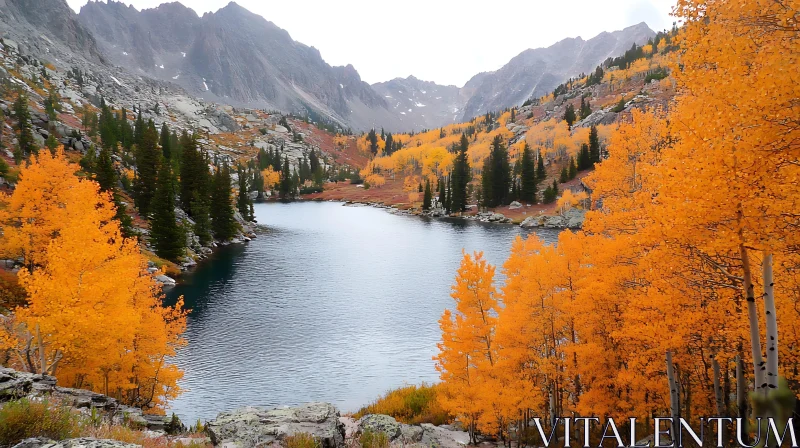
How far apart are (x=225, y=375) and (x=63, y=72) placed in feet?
752

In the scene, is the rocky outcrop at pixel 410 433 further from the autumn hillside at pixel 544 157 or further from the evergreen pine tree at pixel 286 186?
the evergreen pine tree at pixel 286 186

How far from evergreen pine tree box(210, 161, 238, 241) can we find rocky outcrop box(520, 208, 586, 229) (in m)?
66.4

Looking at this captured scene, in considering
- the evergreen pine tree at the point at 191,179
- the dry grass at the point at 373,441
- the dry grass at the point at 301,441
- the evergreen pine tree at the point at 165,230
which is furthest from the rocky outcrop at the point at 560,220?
the dry grass at the point at 301,441

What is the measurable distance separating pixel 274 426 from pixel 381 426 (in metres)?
4.93

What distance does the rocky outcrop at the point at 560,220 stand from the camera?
99438 millimetres

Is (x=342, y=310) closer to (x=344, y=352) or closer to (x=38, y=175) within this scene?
(x=344, y=352)

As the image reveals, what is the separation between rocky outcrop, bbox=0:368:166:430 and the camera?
1262 centimetres

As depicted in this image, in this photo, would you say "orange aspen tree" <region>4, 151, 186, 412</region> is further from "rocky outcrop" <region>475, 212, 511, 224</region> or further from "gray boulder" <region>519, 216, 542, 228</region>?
"rocky outcrop" <region>475, 212, 511, 224</region>

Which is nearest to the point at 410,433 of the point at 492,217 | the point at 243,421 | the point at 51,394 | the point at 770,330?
the point at 243,421

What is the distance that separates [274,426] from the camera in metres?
15.5

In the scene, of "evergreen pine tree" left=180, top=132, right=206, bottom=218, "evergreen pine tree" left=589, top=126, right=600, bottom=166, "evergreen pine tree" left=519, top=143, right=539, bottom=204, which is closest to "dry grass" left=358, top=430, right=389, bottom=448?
"evergreen pine tree" left=180, top=132, right=206, bottom=218

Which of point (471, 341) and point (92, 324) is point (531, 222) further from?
point (92, 324)

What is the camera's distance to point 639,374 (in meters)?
17.5

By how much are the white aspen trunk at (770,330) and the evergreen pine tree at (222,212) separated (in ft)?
265
